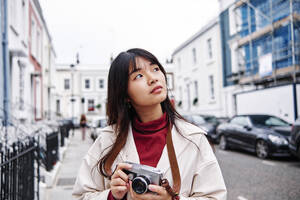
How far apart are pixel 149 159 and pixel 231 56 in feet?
62.0

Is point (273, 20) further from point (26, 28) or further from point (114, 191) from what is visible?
point (114, 191)

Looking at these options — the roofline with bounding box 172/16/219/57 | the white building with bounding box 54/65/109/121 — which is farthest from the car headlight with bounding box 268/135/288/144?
the white building with bounding box 54/65/109/121

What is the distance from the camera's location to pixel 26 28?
1224 cm

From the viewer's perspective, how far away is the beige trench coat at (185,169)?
5.22 ft

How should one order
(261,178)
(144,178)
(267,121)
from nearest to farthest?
(144,178) → (261,178) → (267,121)

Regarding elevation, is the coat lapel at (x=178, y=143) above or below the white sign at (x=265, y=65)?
below

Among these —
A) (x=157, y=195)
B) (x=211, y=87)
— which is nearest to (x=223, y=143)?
(x=157, y=195)

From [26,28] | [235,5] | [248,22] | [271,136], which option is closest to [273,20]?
[248,22]

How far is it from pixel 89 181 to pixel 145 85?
680 millimetres

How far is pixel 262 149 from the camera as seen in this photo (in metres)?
9.12

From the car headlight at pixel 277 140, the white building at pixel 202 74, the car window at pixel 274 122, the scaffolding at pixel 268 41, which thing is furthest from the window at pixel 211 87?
the car headlight at pixel 277 140

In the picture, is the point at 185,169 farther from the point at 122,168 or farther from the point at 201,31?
the point at 201,31

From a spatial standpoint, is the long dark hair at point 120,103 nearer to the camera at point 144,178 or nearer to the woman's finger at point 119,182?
the woman's finger at point 119,182

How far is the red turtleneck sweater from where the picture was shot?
1664 mm
